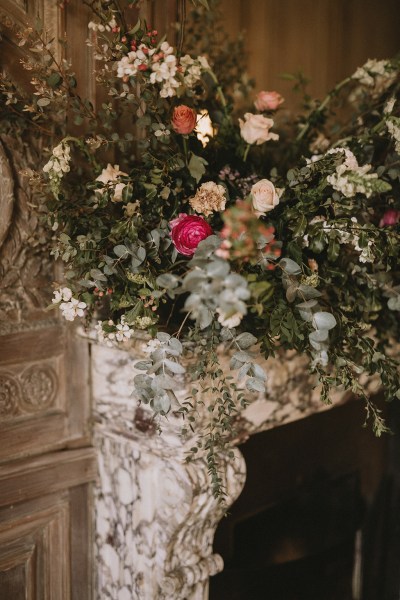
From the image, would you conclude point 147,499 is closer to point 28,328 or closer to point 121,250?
point 28,328

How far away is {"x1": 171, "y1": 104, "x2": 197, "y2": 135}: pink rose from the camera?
136cm

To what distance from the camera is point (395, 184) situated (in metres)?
1.63

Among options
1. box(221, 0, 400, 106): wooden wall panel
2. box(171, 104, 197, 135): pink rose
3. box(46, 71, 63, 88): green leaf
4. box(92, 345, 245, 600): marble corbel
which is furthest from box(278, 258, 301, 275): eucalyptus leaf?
box(221, 0, 400, 106): wooden wall panel

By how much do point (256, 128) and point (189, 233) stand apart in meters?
0.45

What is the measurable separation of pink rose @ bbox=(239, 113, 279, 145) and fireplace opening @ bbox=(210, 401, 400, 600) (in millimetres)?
1015

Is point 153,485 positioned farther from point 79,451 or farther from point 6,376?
point 6,376

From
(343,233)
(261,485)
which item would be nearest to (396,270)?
(343,233)

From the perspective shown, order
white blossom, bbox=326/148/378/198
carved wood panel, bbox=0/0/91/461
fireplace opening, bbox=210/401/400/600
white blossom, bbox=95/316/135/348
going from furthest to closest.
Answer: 1. fireplace opening, bbox=210/401/400/600
2. carved wood panel, bbox=0/0/91/461
3. white blossom, bbox=95/316/135/348
4. white blossom, bbox=326/148/378/198

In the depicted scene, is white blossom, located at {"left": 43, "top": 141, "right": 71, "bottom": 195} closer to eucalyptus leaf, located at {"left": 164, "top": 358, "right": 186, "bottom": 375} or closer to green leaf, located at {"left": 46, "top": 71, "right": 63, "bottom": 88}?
green leaf, located at {"left": 46, "top": 71, "right": 63, "bottom": 88}

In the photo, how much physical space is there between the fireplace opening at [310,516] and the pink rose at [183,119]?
110 centimetres

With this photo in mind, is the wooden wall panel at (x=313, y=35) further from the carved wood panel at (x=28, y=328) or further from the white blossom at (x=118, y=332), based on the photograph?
the white blossom at (x=118, y=332)

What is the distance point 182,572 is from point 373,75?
1633 millimetres

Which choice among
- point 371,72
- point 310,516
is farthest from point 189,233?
point 310,516

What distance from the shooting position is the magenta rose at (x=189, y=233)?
1269mm
